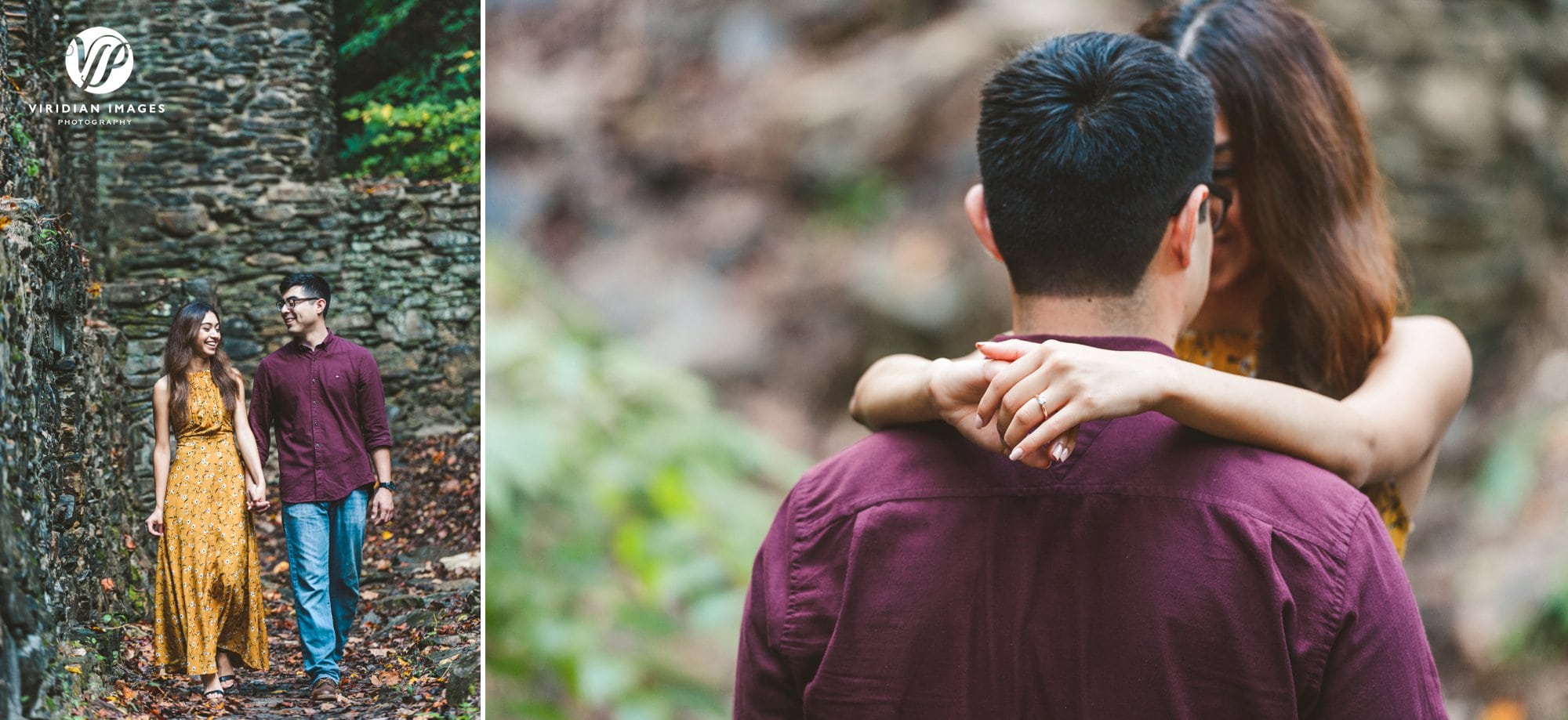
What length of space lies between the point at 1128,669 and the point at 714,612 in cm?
205

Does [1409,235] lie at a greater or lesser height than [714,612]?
greater

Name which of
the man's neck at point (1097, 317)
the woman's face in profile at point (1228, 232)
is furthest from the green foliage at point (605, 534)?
the man's neck at point (1097, 317)

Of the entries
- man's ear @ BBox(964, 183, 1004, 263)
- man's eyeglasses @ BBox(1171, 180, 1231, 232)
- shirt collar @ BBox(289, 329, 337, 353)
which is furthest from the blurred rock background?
man's ear @ BBox(964, 183, 1004, 263)

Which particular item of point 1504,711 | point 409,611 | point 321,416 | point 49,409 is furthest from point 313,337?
point 1504,711

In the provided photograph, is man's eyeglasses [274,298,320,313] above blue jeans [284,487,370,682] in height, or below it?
above

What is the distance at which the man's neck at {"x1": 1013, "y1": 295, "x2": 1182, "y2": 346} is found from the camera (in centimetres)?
122

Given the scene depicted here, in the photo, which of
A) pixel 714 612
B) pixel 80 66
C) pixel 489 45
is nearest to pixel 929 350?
pixel 714 612

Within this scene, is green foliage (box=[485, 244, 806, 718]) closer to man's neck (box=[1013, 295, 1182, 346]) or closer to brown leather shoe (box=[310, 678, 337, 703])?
brown leather shoe (box=[310, 678, 337, 703])

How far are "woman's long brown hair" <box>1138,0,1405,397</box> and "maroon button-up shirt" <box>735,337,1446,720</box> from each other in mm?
628

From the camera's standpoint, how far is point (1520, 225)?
4.56 m

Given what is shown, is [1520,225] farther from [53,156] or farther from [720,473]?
[53,156]

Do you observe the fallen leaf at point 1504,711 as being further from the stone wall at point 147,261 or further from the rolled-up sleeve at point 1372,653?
the stone wall at point 147,261

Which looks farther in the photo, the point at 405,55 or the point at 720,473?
the point at 720,473

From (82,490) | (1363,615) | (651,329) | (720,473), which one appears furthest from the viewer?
(651,329)
